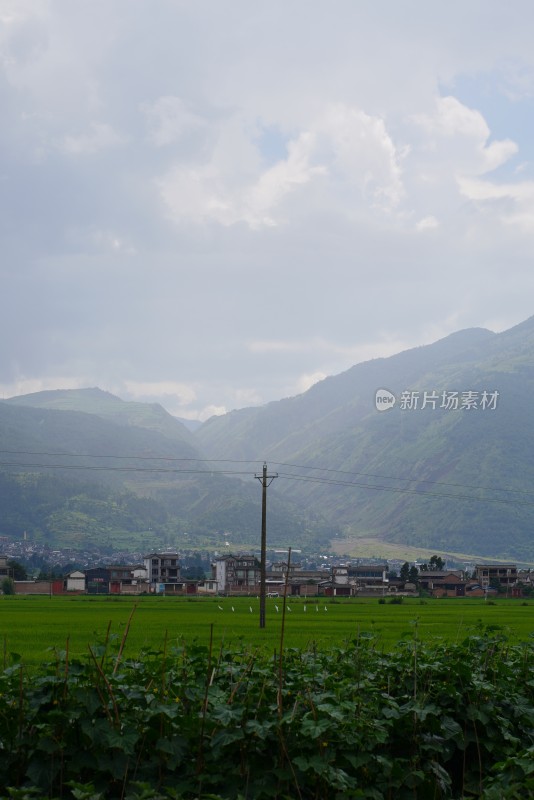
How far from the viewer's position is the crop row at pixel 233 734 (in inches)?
315

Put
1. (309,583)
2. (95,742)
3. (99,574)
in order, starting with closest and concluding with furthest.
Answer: (95,742)
(309,583)
(99,574)

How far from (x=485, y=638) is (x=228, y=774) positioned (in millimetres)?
4478

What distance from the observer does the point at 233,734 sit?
813 centimetres

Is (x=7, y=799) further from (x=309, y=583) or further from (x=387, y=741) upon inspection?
(x=309, y=583)

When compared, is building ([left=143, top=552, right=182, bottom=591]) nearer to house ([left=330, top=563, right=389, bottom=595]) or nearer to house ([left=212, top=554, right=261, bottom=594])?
house ([left=212, top=554, right=261, bottom=594])

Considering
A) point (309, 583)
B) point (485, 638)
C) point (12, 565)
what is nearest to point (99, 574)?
point (12, 565)

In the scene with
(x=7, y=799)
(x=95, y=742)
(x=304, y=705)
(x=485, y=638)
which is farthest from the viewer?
(x=485, y=638)

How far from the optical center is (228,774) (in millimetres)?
8242

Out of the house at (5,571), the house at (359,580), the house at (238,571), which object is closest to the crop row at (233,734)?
the house at (359,580)

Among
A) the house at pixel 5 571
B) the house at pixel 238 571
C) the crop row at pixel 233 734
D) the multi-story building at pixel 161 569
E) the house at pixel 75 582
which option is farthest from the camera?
the multi-story building at pixel 161 569

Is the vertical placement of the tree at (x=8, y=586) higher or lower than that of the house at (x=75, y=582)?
higher

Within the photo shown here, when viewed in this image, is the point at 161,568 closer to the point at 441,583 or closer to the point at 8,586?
the point at 8,586

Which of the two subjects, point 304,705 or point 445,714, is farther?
point 445,714

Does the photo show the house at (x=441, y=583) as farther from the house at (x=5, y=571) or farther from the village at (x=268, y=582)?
the house at (x=5, y=571)
